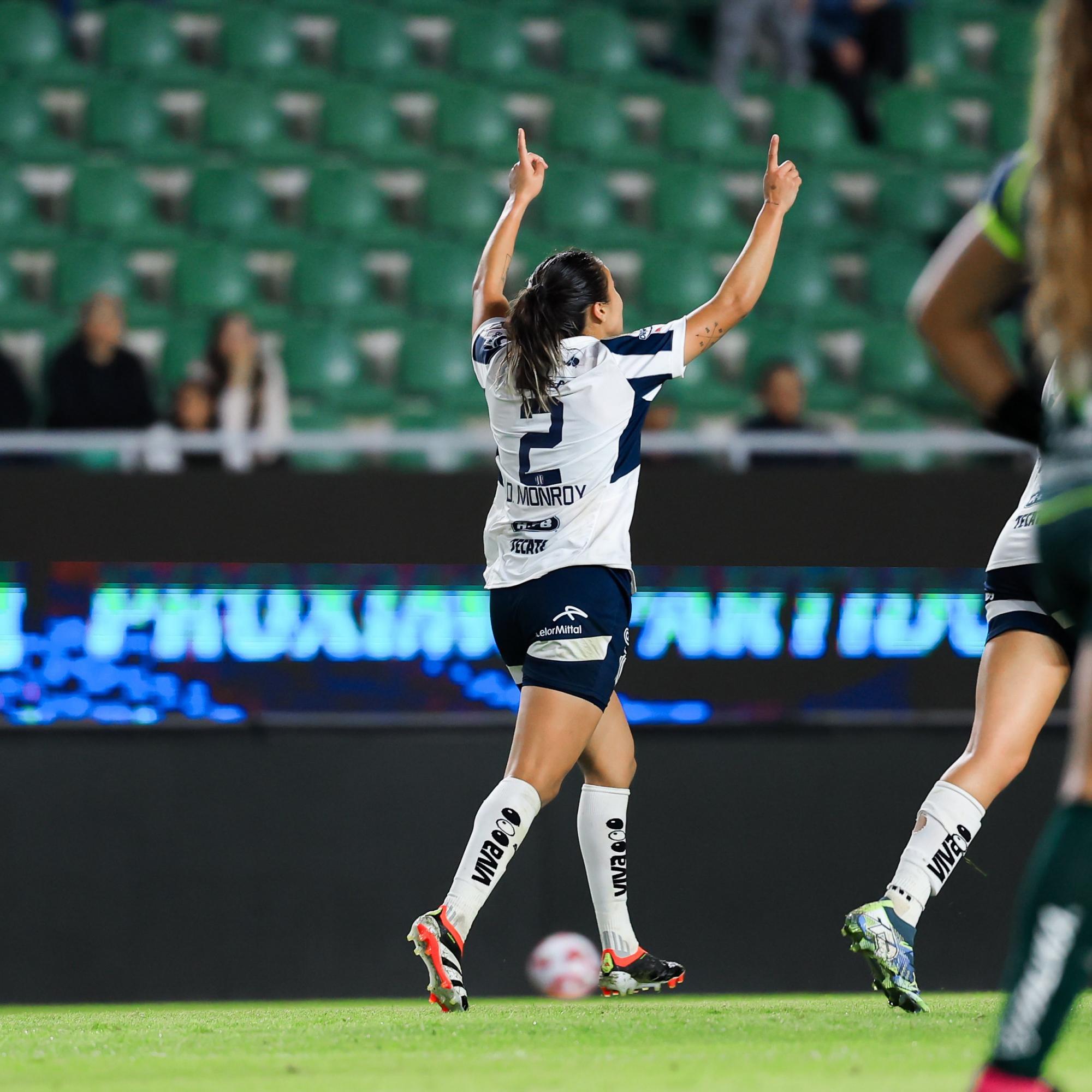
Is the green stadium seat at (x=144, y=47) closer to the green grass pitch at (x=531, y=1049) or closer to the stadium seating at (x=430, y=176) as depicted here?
the stadium seating at (x=430, y=176)

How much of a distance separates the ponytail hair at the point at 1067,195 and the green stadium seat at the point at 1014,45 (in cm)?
1011

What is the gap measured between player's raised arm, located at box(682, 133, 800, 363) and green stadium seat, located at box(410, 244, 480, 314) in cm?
546

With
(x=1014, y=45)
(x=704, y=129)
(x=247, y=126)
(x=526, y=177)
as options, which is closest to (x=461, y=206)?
(x=247, y=126)

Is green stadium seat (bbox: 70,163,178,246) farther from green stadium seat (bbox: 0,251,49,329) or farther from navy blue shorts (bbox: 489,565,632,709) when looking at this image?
→ navy blue shorts (bbox: 489,565,632,709)

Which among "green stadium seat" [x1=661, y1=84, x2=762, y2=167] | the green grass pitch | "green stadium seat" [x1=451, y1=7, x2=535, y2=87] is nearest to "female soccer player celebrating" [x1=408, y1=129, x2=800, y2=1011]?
the green grass pitch

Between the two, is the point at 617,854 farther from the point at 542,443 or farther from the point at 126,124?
the point at 126,124

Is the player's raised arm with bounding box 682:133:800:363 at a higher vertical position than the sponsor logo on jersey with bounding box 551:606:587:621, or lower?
higher

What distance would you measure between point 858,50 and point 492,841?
8689 millimetres

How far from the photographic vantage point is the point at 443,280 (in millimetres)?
9969

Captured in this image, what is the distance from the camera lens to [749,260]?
452cm

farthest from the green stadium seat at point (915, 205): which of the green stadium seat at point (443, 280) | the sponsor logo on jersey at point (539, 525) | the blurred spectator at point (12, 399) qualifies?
the sponsor logo on jersey at point (539, 525)

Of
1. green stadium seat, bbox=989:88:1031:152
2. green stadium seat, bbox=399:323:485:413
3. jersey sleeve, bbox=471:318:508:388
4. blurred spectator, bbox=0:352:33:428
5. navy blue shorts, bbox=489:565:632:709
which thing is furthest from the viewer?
green stadium seat, bbox=989:88:1031:152

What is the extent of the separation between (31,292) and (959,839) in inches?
287

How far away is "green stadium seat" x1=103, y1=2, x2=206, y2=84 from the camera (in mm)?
10906
